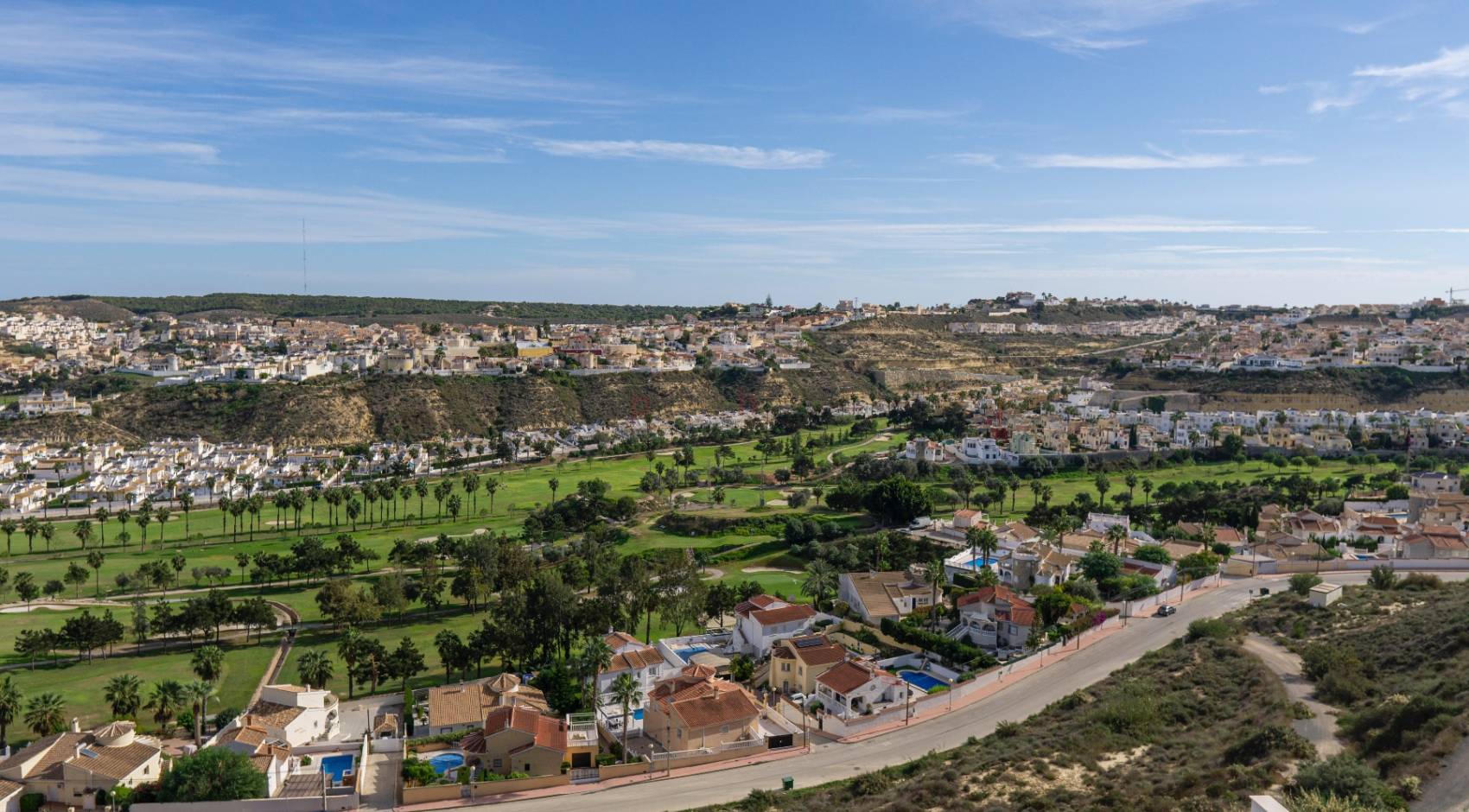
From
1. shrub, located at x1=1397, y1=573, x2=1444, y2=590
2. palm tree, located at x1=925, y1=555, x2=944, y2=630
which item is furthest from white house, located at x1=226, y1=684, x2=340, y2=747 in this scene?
shrub, located at x1=1397, y1=573, x2=1444, y2=590

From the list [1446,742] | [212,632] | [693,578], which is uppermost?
[1446,742]

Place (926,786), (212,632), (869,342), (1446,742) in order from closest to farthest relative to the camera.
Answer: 1. (1446,742)
2. (926,786)
3. (212,632)
4. (869,342)

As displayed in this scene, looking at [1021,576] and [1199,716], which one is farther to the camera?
[1021,576]

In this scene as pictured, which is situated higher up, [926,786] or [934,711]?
[926,786]

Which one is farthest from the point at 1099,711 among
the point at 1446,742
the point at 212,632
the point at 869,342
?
the point at 869,342

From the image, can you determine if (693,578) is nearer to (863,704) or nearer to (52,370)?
(863,704)

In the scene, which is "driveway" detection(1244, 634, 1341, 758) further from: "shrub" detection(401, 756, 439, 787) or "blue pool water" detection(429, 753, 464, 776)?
"blue pool water" detection(429, 753, 464, 776)
